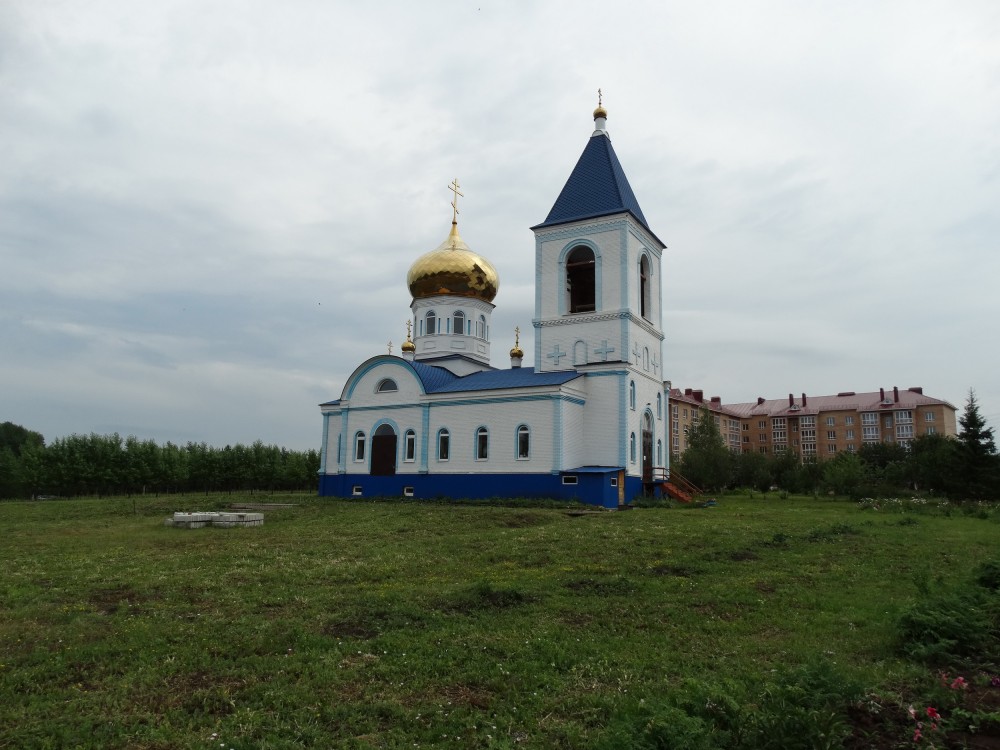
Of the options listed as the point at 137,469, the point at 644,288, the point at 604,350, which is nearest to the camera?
the point at 604,350

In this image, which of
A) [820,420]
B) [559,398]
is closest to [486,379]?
[559,398]

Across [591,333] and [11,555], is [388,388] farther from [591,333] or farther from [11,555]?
[11,555]

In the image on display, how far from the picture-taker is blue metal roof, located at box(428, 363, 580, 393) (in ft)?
91.5

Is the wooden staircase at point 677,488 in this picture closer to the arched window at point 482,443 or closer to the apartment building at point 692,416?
the arched window at point 482,443

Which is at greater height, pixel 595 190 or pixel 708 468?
pixel 595 190

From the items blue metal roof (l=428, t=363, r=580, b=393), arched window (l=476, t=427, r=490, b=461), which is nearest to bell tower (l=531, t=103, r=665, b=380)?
blue metal roof (l=428, t=363, r=580, b=393)

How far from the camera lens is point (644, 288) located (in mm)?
30688

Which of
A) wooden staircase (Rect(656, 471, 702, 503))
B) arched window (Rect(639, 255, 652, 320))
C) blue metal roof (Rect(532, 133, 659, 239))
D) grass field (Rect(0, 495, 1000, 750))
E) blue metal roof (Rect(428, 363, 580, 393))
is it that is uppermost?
blue metal roof (Rect(532, 133, 659, 239))

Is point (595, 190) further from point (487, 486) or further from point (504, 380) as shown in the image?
point (487, 486)

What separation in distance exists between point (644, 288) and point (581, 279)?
2737 millimetres

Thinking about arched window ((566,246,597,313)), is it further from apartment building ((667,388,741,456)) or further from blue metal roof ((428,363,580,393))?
apartment building ((667,388,741,456))

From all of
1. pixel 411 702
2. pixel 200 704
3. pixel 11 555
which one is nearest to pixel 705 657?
pixel 411 702

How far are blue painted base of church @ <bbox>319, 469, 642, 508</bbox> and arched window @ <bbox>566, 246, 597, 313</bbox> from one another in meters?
7.36

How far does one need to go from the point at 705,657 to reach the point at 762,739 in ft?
7.46
